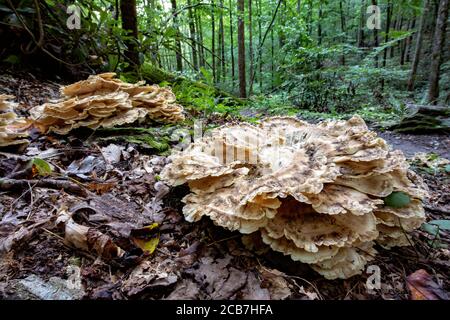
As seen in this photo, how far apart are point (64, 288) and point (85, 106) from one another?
2.49m

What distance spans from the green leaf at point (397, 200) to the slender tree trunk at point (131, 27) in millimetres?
5439

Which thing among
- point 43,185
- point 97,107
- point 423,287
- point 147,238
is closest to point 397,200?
point 423,287

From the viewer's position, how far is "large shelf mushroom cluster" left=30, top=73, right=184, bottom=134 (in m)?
3.38

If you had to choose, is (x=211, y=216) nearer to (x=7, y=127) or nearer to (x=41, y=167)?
(x=41, y=167)

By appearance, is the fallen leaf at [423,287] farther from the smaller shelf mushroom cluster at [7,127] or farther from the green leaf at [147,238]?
the smaller shelf mushroom cluster at [7,127]

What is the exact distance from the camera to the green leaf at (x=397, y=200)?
193 cm

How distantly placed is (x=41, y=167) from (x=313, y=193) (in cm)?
212

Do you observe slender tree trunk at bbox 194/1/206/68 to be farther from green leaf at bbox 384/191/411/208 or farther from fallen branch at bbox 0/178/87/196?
green leaf at bbox 384/191/411/208

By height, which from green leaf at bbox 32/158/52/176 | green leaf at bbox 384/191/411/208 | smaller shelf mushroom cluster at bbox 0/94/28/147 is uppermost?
smaller shelf mushroom cluster at bbox 0/94/28/147

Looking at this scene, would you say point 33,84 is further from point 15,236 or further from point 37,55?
point 15,236

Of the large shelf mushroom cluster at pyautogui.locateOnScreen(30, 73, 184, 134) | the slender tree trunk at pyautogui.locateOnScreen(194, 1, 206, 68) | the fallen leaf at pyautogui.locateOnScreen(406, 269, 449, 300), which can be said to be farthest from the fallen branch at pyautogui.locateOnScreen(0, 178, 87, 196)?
the slender tree trunk at pyautogui.locateOnScreen(194, 1, 206, 68)

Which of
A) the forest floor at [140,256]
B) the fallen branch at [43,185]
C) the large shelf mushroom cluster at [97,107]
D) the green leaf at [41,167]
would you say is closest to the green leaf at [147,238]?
the forest floor at [140,256]

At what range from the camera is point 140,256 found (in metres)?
1.82

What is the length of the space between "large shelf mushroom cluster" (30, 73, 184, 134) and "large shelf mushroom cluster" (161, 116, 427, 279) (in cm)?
167
